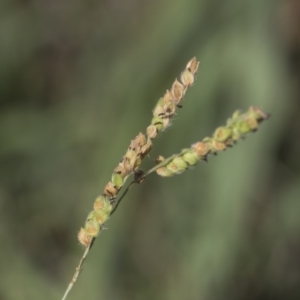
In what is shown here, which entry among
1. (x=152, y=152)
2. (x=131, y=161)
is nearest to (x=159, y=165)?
(x=131, y=161)

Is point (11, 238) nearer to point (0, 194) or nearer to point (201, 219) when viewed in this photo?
point (0, 194)

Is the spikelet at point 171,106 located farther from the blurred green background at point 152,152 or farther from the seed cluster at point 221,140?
the blurred green background at point 152,152

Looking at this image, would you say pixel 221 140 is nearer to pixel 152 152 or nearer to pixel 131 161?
pixel 131 161

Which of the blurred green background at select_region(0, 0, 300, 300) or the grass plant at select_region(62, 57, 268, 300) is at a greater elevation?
the blurred green background at select_region(0, 0, 300, 300)

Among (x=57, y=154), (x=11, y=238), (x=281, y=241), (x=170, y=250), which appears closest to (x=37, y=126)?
(x=57, y=154)

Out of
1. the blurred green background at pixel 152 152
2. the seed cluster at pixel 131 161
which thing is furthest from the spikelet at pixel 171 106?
the blurred green background at pixel 152 152

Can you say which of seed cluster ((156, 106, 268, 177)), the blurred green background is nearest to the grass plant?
seed cluster ((156, 106, 268, 177))

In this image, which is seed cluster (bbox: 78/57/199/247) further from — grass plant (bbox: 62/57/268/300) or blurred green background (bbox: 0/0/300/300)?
blurred green background (bbox: 0/0/300/300)
